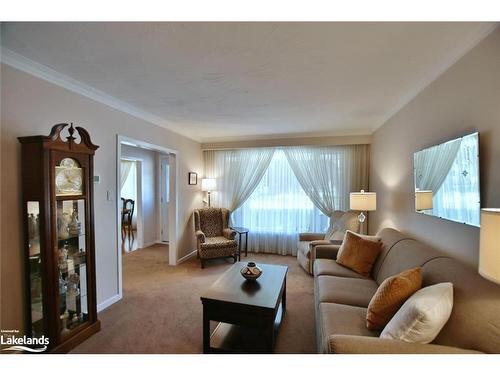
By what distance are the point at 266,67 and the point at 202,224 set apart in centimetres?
322

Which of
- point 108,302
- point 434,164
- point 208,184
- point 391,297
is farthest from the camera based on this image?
point 208,184

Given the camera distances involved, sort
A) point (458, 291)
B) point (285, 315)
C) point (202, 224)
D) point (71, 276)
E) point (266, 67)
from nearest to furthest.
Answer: point (458, 291), point (266, 67), point (71, 276), point (285, 315), point (202, 224)

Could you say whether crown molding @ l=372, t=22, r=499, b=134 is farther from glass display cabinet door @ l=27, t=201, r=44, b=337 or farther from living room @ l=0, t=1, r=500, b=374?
glass display cabinet door @ l=27, t=201, r=44, b=337

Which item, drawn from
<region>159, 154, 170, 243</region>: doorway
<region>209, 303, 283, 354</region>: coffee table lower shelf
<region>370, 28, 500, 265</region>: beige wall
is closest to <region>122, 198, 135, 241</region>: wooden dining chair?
<region>159, 154, 170, 243</region>: doorway

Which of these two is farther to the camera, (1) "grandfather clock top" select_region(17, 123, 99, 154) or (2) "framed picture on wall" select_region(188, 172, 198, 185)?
(2) "framed picture on wall" select_region(188, 172, 198, 185)

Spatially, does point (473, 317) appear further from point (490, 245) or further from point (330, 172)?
point (330, 172)

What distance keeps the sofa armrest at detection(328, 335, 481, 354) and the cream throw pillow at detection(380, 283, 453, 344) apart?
0.14ft

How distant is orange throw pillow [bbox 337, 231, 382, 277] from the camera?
2.37 metres

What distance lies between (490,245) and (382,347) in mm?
640

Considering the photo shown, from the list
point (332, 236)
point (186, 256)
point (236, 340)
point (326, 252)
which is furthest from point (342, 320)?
point (186, 256)

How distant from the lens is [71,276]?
2029 mm

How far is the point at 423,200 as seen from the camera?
2072 millimetres
